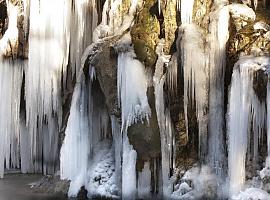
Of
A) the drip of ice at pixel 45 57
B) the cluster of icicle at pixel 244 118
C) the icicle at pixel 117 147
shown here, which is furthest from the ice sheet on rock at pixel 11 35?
the cluster of icicle at pixel 244 118

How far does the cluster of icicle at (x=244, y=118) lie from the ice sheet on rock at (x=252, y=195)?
15 cm

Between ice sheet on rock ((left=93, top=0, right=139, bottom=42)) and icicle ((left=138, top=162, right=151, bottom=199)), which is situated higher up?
ice sheet on rock ((left=93, top=0, right=139, bottom=42))

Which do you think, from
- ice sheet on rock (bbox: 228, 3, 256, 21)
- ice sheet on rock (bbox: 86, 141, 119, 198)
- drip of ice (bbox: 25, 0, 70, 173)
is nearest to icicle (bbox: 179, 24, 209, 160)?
ice sheet on rock (bbox: 228, 3, 256, 21)

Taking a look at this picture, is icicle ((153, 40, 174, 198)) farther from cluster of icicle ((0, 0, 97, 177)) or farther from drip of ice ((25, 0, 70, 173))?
drip of ice ((25, 0, 70, 173))

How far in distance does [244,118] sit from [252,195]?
1750mm

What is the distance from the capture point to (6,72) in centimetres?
1958

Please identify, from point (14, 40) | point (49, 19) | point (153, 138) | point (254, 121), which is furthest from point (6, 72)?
point (254, 121)

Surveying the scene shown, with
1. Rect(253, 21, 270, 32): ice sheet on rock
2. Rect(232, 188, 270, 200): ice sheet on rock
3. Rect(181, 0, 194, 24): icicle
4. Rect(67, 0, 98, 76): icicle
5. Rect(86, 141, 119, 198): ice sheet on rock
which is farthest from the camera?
Rect(67, 0, 98, 76): icicle

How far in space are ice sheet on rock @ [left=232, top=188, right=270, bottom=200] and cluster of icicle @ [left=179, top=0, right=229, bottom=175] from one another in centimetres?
102

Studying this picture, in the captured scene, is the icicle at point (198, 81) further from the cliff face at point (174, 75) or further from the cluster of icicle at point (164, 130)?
the cluster of icicle at point (164, 130)

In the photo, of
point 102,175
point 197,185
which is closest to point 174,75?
point 197,185

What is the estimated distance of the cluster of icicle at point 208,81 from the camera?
13.6 metres

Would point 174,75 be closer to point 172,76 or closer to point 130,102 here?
point 172,76

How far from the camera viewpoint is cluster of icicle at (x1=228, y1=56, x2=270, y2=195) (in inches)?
486
